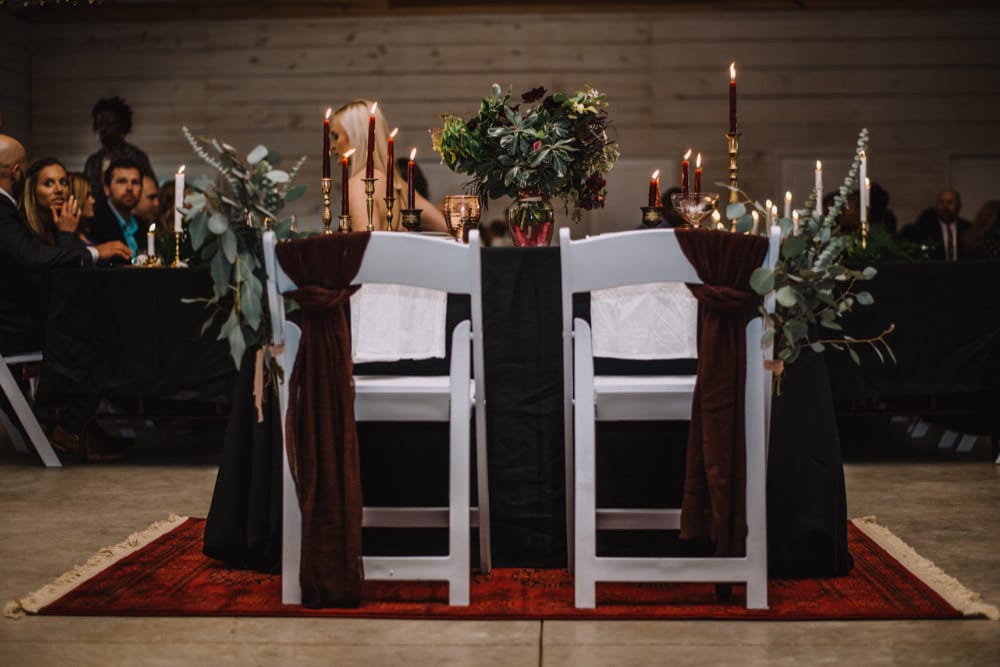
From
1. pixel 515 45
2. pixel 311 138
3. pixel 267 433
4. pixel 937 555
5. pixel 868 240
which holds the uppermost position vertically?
pixel 515 45

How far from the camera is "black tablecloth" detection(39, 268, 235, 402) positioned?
414 centimetres

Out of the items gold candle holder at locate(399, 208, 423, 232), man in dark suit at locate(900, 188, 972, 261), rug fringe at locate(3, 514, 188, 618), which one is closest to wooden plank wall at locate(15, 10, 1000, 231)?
man in dark suit at locate(900, 188, 972, 261)

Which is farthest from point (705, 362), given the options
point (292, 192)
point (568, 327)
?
point (292, 192)

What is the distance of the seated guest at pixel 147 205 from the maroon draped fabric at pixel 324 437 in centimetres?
374

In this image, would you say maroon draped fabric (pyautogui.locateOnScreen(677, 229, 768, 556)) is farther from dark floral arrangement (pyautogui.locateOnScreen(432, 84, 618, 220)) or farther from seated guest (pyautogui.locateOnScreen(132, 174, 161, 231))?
seated guest (pyautogui.locateOnScreen(132, 174, 161, 231))

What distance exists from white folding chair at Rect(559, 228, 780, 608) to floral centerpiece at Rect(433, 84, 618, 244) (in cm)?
69

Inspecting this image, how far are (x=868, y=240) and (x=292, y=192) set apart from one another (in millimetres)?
2707

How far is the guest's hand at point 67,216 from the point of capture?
15.2 feet

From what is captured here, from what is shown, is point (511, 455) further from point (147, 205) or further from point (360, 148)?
point (147, 205)

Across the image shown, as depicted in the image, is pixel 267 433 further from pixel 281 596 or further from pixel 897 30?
pixel 897 30

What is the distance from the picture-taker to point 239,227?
7.20 feet

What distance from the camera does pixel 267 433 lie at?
2459 millimetres

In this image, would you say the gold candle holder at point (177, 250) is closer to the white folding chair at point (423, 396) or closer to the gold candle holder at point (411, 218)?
the gold candle holder at point (411, 218)

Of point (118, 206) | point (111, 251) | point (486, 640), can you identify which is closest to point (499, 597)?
point (486, 640)
